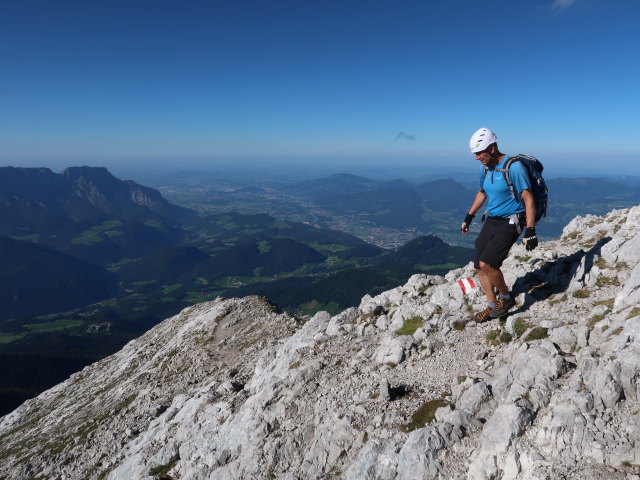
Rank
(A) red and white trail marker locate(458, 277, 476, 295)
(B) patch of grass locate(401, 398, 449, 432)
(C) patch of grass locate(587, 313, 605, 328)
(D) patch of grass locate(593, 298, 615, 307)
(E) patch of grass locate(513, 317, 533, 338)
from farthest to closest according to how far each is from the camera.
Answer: (A) red and white trail marker locate(458, 277, 476, 295) < (E) patch of grass locate(513, 317, 533, 338) < (D) patch of grass locate(593, 298, 615, 307) < (C) patch of grass locate(587, 313, 605, 328) < (B) patch of grass locate(401, 398, 449, 432)

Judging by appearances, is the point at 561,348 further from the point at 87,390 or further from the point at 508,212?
the point at 87,390

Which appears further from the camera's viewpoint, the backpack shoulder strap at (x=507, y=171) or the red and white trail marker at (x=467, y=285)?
the red and white trail marker at (x=467, y=285)

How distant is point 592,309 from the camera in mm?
12875

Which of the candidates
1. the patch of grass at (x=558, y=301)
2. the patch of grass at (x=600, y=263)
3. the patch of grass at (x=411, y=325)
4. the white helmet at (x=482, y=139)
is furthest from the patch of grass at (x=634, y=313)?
the patch of grass at (x=411, y=325)

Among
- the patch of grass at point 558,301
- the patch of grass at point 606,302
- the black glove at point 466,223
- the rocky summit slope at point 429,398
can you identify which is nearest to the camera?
the rocky summit slope at point 429,398

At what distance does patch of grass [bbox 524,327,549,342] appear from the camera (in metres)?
12.1

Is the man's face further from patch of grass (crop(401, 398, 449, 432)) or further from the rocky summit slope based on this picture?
patch of grass (crop(401, 398, 449, 432))

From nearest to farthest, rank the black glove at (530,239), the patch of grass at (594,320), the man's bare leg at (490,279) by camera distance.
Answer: the patch of grass at (594,320) → the black glove at (530,239) → the man's bare leg at (490,279)

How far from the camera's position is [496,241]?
12.9m

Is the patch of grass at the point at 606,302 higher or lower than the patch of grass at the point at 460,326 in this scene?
higher

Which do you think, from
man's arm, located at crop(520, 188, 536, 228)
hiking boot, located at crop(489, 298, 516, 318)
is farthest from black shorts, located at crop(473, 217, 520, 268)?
hiking boot, located at crop(489, 298, 516, 318)

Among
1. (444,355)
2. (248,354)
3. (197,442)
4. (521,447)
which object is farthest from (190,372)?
(521,447)

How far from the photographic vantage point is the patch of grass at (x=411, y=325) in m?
17.2

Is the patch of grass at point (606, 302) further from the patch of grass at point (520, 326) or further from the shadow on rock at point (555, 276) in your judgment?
the patch of grass at point (520, 326)
